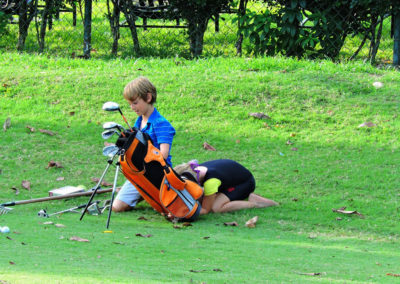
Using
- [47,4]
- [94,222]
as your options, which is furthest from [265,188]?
[47,4]

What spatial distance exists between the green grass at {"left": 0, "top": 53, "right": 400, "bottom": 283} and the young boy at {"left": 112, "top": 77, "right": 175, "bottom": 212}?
0.17 metres

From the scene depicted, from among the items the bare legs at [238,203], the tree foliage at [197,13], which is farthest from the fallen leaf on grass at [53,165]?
the tree foliage at [197,13]

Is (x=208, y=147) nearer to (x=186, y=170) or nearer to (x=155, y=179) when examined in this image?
(x=186, y=170)

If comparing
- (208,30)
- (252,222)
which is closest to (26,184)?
(252,222)

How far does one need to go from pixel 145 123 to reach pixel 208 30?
281 inches

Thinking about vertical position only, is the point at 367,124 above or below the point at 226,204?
above

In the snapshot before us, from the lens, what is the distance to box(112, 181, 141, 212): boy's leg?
5.88m

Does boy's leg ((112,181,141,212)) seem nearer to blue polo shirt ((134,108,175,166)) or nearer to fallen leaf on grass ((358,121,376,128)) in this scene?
blue polo shirt ((134,108,175,166))

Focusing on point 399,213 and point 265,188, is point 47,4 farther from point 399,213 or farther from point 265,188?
point 399,213

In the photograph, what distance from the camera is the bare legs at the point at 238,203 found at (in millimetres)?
5906

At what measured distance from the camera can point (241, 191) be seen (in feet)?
19.9

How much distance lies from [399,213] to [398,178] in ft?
3.43

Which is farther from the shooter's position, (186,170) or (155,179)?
(186,170)

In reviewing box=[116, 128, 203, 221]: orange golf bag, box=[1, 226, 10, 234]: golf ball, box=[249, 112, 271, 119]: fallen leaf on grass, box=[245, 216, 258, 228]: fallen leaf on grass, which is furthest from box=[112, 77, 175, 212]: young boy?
box=[249, 112, 271, 119]: fallen leaf on grass
